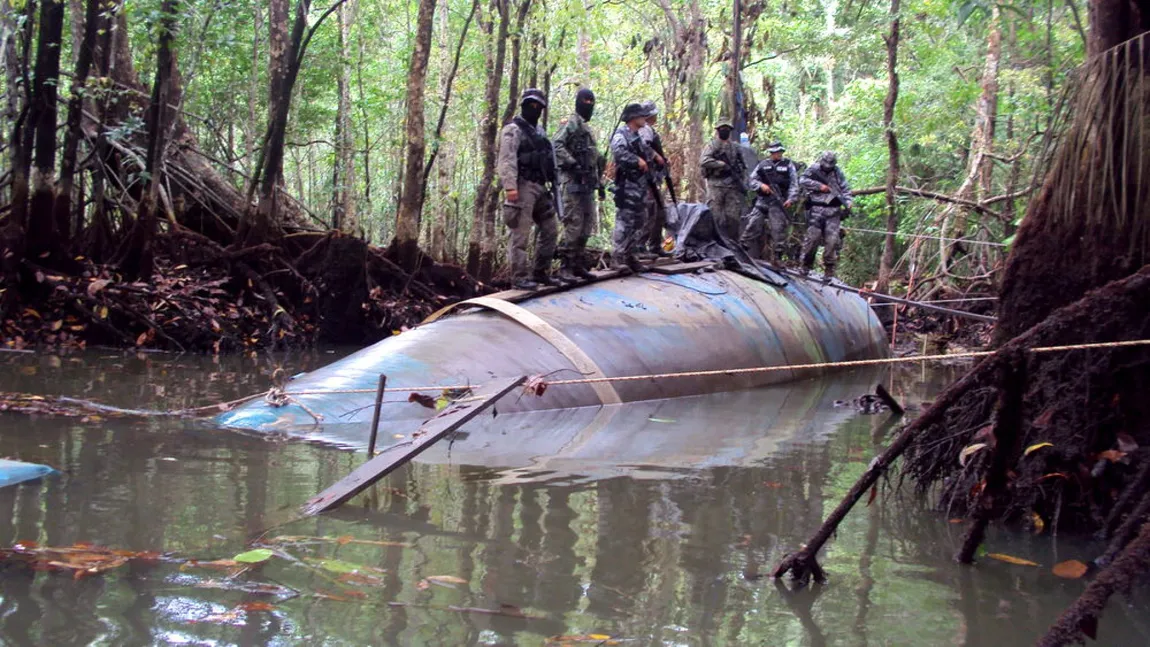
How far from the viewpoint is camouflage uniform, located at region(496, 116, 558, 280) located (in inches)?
333

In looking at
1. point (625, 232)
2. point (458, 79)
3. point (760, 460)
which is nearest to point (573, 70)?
point (458, 79)

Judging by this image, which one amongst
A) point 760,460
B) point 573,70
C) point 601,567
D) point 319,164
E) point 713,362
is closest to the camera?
point 601,567

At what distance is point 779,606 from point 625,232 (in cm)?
653

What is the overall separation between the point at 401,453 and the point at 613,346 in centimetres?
337

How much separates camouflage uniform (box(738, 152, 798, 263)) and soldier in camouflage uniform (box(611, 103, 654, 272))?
3471 millimetres

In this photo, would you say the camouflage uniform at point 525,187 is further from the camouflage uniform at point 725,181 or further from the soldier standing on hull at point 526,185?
the camouflage uniform at point 725,181

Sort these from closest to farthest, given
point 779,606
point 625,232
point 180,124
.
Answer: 1. point 779,606
2. point 625,232
3. point 180,124

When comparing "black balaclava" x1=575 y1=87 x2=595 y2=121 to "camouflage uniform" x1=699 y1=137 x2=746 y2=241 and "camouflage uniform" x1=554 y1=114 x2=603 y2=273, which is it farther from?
"camouflage uniform" x1=699 y1=137 x2=746 y2=241

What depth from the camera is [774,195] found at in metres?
13.0

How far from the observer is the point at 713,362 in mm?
8406

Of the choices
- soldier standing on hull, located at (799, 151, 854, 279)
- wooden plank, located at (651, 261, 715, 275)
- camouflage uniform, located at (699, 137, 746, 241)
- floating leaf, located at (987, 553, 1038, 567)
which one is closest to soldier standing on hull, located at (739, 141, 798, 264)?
soldier standing on hull, located at (799, 151, 854, 279)

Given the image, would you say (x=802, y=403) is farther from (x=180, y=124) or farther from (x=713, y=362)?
(x=180, y=124)

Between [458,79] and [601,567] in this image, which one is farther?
[458,79]

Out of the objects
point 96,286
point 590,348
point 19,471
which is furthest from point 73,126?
point 19,471
